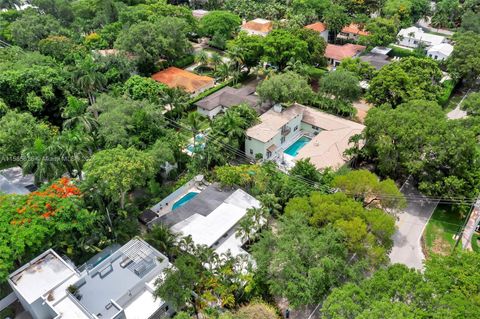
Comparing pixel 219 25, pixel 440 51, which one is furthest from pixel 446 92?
pixel 219 25

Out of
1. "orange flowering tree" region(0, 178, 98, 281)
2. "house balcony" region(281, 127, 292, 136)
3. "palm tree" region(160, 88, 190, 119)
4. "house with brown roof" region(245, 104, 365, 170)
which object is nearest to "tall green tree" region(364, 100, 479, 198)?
"house with brown roof" region(245, 104, 365, 170)

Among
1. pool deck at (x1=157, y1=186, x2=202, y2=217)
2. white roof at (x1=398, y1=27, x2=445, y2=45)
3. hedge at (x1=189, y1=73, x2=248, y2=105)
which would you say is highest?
white roof at (x1=398, y1=27, x2=445, y2=45)

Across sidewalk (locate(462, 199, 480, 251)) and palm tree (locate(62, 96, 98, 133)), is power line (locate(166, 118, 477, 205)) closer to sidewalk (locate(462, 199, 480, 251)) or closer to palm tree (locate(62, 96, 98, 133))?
sidewalk (locate(462, 199, 480, 251))

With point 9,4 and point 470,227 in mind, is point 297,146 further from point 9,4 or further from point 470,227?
point 9,4

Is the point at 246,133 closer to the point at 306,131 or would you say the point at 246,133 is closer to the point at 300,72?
the point at 306,131

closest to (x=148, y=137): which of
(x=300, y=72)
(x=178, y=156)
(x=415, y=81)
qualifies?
(x=178, y=156)

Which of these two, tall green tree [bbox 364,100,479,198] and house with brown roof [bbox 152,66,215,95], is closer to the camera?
tall green tree [bbox 364,100,479,198]
